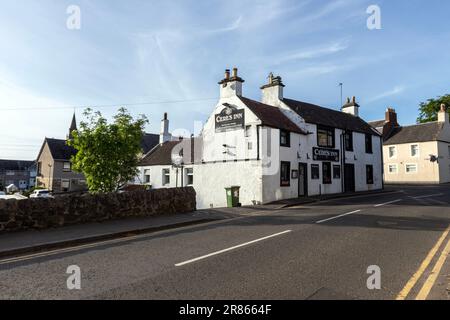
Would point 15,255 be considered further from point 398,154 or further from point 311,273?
point 398,154

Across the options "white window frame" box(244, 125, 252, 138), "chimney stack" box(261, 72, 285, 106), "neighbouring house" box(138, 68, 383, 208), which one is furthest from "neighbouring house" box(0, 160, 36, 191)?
"white window frame" box(244, 125, 252, 138)

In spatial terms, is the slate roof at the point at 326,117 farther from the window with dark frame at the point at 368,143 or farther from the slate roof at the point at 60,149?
the slate roof at the point at 60,149

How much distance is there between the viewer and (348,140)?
2933 cm

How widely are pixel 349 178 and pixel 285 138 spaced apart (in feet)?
32.4

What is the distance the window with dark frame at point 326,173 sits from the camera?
25.9 metres

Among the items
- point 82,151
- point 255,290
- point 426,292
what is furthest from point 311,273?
point 82,151

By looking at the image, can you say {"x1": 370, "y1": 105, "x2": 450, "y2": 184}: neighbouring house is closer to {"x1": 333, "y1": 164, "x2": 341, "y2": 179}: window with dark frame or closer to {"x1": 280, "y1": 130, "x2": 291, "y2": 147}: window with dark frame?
{"x1": 333, "y1": 164, "x2": 341, "y2": 179}: window with dark frame

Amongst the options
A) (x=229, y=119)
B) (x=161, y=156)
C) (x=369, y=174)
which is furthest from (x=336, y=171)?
(x=161, y=156)

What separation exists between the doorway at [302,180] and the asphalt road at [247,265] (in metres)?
13.2

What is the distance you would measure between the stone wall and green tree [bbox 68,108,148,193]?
3.26 meters

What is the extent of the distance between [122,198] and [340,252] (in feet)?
31.4

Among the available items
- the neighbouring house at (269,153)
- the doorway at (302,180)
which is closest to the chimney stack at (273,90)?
the neighbouring house at (269,153)

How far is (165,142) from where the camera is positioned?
3741 cm

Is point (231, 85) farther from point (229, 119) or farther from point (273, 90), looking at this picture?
point (273, 90)
